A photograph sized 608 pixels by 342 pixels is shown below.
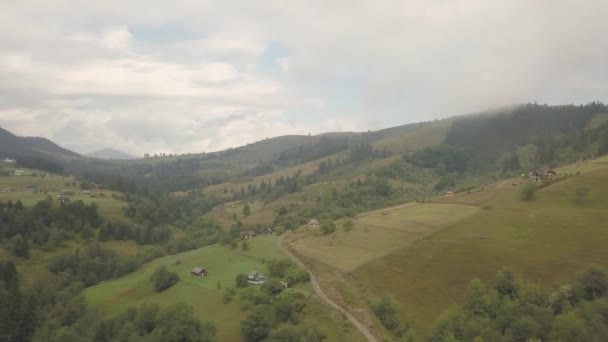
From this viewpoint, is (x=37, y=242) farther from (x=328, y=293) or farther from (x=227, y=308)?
(x=328, y=293)

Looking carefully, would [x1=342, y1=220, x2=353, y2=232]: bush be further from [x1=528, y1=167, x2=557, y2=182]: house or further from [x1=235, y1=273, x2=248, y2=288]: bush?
[x1=528, y1=167, x2=557, y2=182]: house

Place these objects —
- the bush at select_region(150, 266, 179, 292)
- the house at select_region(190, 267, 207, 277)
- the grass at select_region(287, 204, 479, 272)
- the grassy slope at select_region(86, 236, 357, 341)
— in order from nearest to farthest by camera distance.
Answer: the grassy slope at select_region(86, 236, 357, 341), the grass at select_region(287, 204, 479, 272), the bush at select_region(150, 266, 179, 292), the house at select_region(190, 267, 207, 277)

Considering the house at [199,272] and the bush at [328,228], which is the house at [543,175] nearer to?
the bush at [328,228]

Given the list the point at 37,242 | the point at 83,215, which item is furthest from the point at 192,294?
the point at 83,215

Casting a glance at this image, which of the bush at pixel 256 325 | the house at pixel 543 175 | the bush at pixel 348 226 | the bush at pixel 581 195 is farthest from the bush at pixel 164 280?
the house at pixel 543 175

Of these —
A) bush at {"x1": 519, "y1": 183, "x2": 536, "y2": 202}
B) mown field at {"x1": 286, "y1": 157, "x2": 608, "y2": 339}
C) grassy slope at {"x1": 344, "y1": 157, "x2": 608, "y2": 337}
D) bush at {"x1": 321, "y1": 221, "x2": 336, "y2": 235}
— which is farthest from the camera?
bush at {"x1": 321, "y1": 221, "x2": 336, "y2": 235}

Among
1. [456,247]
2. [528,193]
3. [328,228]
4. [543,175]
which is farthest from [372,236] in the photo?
[543,175]

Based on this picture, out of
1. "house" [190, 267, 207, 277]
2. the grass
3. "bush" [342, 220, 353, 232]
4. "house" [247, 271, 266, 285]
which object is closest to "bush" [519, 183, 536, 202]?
the grass

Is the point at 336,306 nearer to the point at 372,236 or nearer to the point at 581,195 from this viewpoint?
the point at 372,236
